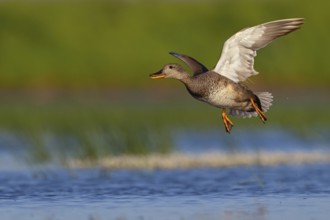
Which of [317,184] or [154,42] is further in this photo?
[154,42]

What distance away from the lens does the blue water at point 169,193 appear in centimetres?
1330

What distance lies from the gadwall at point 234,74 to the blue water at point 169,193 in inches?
43.8

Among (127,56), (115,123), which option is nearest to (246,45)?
(115,123)

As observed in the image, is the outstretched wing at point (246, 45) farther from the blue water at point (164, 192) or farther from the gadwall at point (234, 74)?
the blue water at point (164, 192)

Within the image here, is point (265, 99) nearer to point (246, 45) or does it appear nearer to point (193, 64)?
point (246, 45)

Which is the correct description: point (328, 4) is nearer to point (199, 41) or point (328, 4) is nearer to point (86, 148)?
point (199, 41)

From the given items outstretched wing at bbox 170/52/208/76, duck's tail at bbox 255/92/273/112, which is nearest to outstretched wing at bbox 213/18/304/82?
outstretched wing at bbox 170/52/208/76

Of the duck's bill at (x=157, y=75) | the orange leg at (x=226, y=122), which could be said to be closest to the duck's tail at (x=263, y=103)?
the orange leg at (x=226, y=122)

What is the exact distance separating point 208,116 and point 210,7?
66.2 ft

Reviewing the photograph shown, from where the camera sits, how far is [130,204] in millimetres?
14141

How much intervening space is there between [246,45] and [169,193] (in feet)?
7.28

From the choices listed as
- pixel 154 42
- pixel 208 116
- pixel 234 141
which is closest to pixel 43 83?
pixel 154 42

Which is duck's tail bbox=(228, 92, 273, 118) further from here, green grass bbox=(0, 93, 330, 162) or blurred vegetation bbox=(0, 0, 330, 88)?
blurred vegetation bbox=(0, 0, 330, 88)

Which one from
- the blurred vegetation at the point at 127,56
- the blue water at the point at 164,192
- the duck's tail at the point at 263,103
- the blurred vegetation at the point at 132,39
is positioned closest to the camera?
the blue water at the point at 164,192
